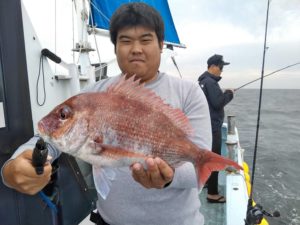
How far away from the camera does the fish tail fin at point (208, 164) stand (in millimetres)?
1600

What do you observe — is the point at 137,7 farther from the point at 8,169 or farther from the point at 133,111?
the point at 8,169

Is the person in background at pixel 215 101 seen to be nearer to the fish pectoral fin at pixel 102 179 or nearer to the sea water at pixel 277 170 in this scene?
the sea water at pixel 277 170

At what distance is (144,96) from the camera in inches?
64.2

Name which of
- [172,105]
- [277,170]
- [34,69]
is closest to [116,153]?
[172,105]

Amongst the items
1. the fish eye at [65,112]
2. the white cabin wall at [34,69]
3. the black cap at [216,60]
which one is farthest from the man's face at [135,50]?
the black cap at [216,60]

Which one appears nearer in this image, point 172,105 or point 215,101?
point 172,105

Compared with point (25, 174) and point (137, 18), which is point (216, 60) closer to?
point (137, 18)

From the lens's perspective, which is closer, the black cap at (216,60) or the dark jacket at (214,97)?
the dark jacket at (214,97)

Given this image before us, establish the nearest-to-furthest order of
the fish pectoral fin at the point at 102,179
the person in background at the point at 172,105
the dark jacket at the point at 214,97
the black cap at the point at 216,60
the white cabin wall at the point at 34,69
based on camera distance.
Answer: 1. the fish pectoral fin at the point at 102,179
2. the person in background at the point at 172,105
3. the white cabin wall at the point at 34,69
4. the dark jacket at the point at 214,97
5. the black cap at the point at 216,60

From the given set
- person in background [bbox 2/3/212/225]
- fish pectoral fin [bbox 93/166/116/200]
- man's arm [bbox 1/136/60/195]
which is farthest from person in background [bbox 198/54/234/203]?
man's arm [bbox 1/136/60/195]

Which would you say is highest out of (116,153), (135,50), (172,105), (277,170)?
(135,50)

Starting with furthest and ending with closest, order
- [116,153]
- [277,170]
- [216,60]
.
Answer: [277,170] < [216,60] < [116,153]

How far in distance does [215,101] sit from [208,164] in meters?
3.84

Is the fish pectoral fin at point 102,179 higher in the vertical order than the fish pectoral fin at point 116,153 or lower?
lower
